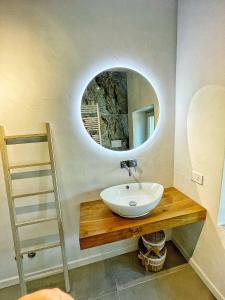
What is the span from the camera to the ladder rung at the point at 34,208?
1.66 m

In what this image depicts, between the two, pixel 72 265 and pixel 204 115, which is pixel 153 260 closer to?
pixel 72 265

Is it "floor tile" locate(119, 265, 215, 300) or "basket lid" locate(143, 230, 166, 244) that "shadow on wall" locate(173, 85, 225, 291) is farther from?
"basket lid" locate(143, 230, 166, 244)

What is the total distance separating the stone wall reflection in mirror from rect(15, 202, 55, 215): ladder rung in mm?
781

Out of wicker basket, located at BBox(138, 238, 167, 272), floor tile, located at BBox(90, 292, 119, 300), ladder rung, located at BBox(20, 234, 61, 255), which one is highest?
ladder rung, located at BBox(20, 234, 61, 255)

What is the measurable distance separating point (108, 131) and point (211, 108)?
36.1 inches

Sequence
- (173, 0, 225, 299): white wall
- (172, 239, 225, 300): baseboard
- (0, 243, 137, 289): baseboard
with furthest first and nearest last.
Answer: (0, 243, 137, 289): baseboard → (172, 239, 225, 300): baseboard → (173, 0, 225, 299): white wall

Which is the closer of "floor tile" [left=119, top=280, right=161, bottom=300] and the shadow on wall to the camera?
the shadow on wall

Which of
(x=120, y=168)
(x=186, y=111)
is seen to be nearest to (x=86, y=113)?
(x=120, y=168)

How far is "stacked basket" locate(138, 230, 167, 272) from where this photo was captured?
179 cm

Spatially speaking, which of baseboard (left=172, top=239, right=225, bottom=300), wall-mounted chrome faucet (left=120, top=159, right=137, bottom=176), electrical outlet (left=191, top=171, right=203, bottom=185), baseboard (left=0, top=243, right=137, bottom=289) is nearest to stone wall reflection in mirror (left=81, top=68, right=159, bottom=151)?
wall-mounted chrome faucet (left=120, top=159, right=137, bottom=176)

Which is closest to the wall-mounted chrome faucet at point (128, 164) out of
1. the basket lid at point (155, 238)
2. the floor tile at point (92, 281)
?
the basket lid at point (155, 238)

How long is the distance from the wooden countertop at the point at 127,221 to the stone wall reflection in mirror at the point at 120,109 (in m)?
0.65

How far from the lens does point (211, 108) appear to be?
55.1 inches

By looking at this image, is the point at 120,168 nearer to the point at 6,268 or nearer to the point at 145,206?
the point at 145,206
